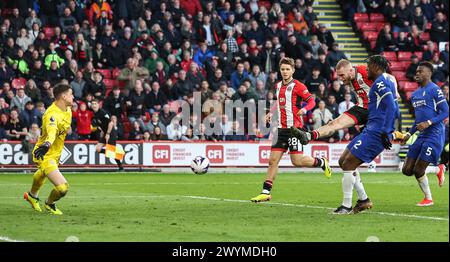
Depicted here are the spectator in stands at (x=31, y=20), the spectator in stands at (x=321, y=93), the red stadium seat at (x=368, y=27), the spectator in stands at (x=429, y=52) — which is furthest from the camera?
the red stadium seat at (x=368, y=27)

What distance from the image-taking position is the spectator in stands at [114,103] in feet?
97.3

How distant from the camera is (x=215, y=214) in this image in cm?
1500

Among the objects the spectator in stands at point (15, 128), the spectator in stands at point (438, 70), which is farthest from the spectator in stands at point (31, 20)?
the spectator in stands at point (438, 70)

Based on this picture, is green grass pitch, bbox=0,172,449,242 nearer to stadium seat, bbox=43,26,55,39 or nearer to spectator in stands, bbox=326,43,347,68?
stadium seat, bbox=43,26,55,39

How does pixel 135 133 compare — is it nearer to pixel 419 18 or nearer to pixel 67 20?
pixel 67 20

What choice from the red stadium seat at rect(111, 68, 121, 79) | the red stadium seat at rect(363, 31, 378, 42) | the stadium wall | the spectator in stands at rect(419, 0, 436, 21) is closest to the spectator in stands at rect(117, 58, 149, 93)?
the red stadium seat at rect(111, 68, 121, 79)

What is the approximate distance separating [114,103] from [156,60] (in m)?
2.46

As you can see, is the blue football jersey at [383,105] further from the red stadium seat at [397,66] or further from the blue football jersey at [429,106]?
the red stadium seat at [397,66]

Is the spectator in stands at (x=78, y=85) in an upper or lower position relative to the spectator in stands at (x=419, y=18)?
lower

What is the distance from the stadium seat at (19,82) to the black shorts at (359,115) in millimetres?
15880

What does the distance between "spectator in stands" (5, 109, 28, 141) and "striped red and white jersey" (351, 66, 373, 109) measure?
14.7 meters

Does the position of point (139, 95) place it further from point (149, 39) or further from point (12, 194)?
point (12, 194)
